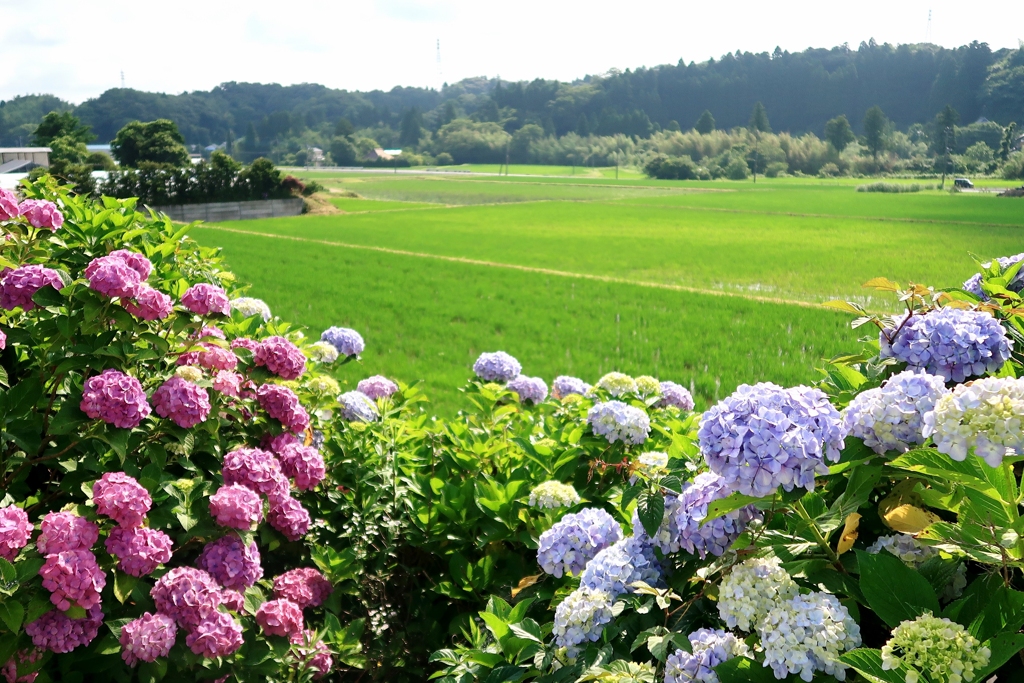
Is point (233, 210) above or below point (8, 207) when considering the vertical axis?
below

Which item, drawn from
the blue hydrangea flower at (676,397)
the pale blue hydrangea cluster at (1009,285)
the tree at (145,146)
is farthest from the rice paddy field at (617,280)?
the tree at (145,146)

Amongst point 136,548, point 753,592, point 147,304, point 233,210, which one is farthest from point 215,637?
point 233,210

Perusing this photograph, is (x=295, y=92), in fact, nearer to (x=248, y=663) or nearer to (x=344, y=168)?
(x=344, y=168)

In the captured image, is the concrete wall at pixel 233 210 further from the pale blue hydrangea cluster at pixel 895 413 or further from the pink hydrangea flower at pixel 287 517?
the pale blue hydrangea cluster at pixel 895 413

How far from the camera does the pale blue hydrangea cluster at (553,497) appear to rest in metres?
2.12

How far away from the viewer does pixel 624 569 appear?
1.49m

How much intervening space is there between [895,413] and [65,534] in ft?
6.22

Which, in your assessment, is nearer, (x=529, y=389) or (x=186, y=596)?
(x=186, y=596)

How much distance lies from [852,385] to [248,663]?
1.81 meters

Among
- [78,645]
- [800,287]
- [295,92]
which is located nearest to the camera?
[78,645]

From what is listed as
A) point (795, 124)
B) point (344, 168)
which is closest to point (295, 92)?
point (344, 168)

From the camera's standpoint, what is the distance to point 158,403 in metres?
2.25

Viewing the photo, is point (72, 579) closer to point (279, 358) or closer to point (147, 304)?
point (147, 304)

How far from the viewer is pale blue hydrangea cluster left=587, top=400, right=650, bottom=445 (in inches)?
95.3
